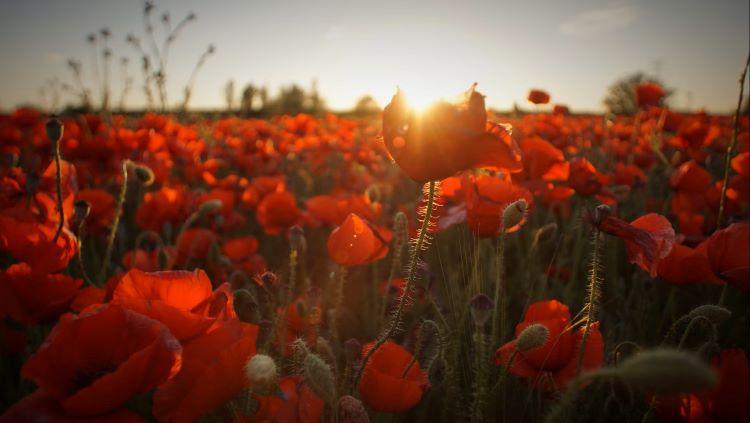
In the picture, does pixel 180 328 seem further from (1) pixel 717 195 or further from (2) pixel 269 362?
(1) pixel 717 195

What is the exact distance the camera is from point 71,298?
116 centimetres

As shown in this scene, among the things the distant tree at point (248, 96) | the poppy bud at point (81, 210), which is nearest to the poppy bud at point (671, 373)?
the poppy bud at point (81, 210)

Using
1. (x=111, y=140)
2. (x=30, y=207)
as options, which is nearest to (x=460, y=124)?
(x=30, y=207)

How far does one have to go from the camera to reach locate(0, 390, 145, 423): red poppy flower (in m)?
0.65

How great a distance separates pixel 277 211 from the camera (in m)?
2.26

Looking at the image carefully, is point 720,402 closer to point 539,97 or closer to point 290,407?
point 290,407

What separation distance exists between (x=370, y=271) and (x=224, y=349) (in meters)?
1.76

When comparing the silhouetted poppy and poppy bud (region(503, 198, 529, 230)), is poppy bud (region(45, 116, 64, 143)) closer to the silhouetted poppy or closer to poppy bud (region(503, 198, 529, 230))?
poppy bud (region(503, 198, 529, 230))

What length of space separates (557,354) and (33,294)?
118 cm

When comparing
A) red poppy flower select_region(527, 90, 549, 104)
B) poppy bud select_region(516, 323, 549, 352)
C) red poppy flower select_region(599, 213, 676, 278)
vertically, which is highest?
red poppy flower select_region(527, 90, 549, 104)

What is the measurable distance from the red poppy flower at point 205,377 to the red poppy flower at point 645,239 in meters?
0.72

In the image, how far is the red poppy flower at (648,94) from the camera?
3363 millimetres

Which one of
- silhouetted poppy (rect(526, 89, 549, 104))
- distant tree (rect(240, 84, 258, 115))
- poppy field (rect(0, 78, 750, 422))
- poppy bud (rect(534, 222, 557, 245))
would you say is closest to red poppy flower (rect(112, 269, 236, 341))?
poppy field (rect(0, 78, 750, 422))

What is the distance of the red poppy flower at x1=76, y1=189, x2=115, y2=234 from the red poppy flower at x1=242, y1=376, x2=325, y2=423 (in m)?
1.50
